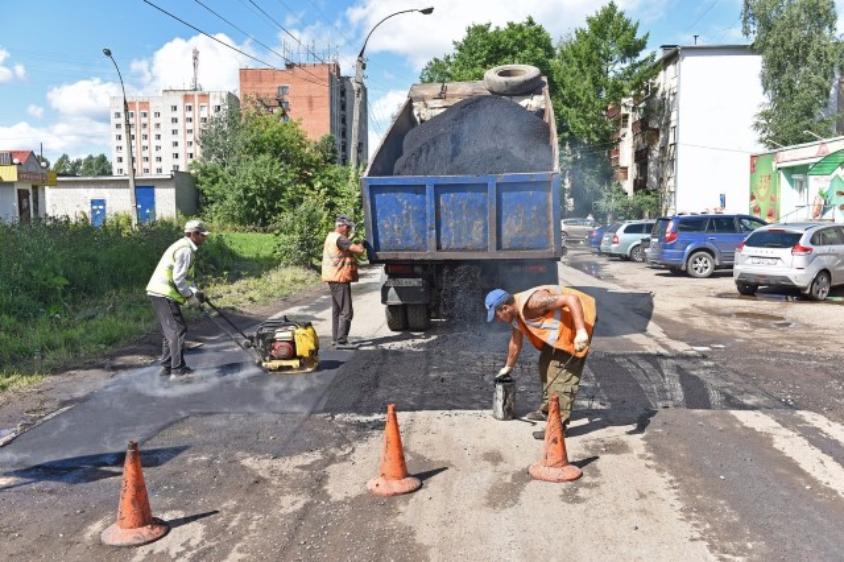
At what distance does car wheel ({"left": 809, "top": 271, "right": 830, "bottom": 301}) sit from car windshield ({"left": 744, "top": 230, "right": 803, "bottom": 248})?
810 millimetres

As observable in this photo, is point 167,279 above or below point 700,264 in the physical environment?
above

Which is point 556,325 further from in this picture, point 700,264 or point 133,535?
point 700,264

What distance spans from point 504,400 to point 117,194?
41.5m

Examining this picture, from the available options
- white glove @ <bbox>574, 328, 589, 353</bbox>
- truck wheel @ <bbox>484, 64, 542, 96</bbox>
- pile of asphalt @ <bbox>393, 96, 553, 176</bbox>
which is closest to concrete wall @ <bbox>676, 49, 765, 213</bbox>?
truck wheel @ <bbox>484, 64, 542, 96</bbox>

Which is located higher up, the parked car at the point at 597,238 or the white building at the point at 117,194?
the white building at the point at 117,194

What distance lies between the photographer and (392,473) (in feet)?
14.7

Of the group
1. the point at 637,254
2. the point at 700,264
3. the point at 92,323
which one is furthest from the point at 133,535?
the point at 637,254

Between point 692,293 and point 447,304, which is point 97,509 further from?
point 692,293

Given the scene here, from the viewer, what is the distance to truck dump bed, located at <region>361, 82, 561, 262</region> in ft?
27.7

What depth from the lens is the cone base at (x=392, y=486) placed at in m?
4.37

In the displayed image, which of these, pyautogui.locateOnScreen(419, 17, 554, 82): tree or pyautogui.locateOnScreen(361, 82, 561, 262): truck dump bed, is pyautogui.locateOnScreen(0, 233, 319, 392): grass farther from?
pyautogui.locateOnScreen(419, 17, 554, 82): tree

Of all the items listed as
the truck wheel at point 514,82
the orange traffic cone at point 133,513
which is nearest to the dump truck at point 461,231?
the truck wheel at point 514,82

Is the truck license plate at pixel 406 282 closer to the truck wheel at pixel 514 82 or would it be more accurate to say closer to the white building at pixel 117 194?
the truck wheel at pixel 514 82

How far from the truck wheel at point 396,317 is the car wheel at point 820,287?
8527mm
